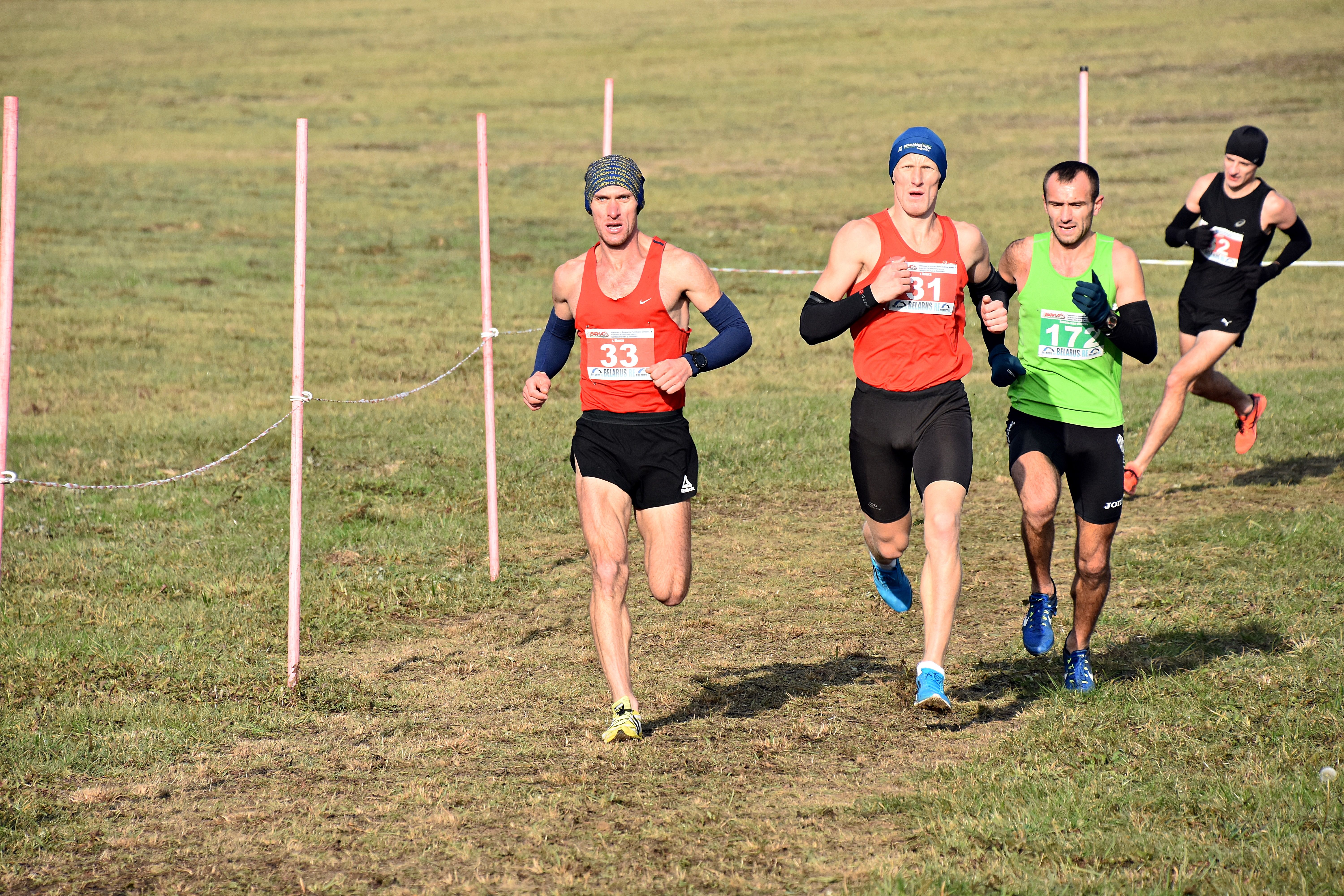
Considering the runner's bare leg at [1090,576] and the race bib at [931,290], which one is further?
the runner's bare leg at [1090,576]

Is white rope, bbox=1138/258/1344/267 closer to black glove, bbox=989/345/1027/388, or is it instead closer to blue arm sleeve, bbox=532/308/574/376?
black glove, bbox=989/345/1027/388

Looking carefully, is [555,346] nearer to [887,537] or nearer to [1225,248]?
[887,537]

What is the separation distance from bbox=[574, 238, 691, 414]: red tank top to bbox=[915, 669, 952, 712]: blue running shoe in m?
1.66

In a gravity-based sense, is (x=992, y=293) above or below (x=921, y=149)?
below

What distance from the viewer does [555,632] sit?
845 centimetres

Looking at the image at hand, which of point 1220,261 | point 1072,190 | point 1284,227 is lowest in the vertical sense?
point 1072,190

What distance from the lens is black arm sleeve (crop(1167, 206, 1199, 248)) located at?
1094cm

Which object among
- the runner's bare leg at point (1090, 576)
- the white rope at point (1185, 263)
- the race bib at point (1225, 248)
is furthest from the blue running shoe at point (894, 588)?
the white rope at point (1185, 263)

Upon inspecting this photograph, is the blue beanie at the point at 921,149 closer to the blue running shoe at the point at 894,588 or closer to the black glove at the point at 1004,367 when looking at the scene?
the black glove at the point at 1004,367

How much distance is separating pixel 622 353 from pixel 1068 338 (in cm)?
225

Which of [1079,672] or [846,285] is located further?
[1079,672]

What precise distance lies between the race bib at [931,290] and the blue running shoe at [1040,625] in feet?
5.49

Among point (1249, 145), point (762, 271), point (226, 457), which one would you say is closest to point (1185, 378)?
point (1249, 145)

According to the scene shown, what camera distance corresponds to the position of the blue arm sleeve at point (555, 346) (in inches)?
272
